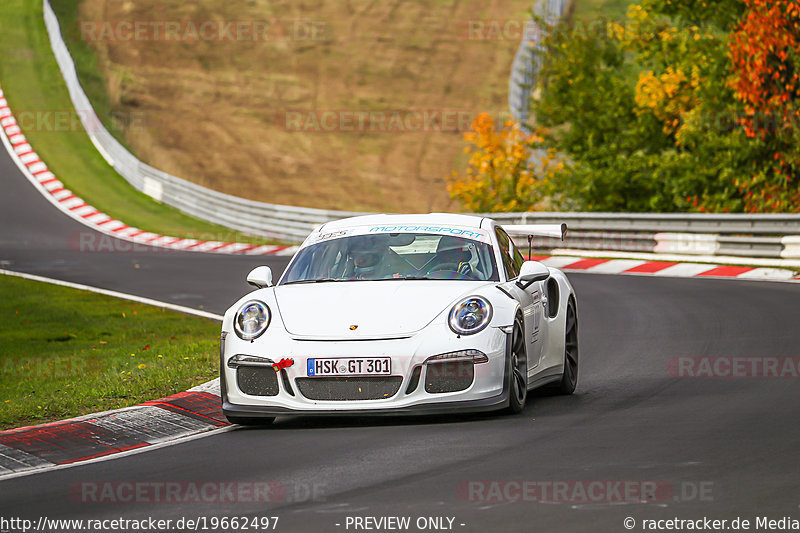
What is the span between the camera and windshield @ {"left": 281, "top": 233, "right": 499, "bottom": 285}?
31.6ft

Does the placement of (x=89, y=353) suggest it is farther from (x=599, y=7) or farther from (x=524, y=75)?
(x=599, y=7)

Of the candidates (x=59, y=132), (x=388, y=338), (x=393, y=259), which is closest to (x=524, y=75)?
(x=59, y=132)

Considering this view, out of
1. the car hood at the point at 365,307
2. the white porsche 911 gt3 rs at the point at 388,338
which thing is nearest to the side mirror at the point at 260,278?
the white porsche 911 gt3 rs at the point at 388,338

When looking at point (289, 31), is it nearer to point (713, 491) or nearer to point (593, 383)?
point (593, 383)

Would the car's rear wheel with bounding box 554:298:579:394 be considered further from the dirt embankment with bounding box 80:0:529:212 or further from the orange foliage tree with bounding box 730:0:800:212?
the dirt embankment with bounding box 80:0:529:212

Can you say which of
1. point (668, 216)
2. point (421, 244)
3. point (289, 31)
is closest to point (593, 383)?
point (421, 244)

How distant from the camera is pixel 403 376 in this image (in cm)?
843

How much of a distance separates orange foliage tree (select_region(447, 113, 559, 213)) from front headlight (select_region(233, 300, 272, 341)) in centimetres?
2319

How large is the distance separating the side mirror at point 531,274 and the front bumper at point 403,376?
79 cm

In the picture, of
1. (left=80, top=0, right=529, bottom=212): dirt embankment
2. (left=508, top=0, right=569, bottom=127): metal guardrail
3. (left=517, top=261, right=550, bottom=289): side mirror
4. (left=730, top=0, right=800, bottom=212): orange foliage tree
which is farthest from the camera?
(left=80, top=0, right=529, bottom=212): dirt embankment

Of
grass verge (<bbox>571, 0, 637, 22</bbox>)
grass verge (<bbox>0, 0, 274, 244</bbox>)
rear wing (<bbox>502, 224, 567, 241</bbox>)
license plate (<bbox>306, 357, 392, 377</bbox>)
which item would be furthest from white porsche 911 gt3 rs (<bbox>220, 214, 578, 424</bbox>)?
grass verge (<bbox>571, 0, 637, 22</bbox>)

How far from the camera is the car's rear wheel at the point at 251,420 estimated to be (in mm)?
8930

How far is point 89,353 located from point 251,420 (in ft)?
14.9

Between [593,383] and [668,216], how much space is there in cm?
1475
